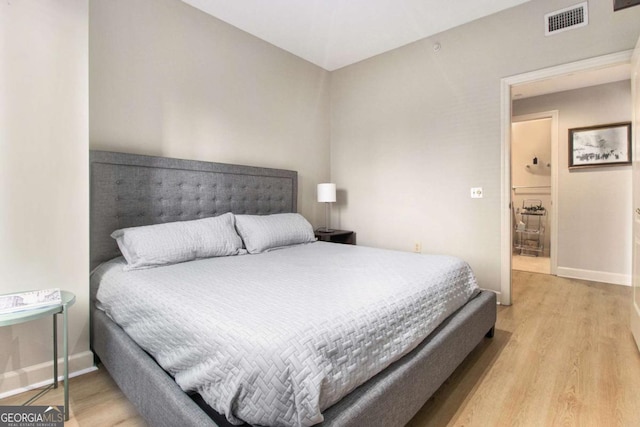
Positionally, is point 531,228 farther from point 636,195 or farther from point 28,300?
point 28,300

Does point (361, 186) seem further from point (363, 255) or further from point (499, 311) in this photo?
point (499, 311)

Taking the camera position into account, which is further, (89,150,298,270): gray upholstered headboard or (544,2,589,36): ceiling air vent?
(544,2,589,36): ceiling air vent

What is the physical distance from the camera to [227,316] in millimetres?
1202

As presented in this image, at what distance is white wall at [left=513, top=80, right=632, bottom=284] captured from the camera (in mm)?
3719

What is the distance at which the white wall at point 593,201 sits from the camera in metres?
3.72

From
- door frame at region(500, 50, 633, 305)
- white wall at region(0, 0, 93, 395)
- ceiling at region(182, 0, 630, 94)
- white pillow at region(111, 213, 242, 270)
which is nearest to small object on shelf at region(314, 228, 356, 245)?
white pillow at region(111, 213, 242, 270)

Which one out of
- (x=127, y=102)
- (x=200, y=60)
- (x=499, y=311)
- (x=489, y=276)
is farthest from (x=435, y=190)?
(x=127, y=102)

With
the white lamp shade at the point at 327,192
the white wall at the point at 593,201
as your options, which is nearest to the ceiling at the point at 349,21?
the white wall at the point at 593,201

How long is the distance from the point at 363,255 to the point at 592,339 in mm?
1756

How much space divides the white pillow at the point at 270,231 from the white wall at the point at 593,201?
3455 millimetres

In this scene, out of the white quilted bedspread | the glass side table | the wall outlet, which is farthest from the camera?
the wall outlet

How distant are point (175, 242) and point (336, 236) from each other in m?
2.05

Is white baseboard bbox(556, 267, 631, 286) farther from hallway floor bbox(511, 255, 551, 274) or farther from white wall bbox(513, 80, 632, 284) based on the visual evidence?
hallway floor bbox(511, 255, 551, 274)

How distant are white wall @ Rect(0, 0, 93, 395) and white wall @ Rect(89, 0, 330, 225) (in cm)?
45
